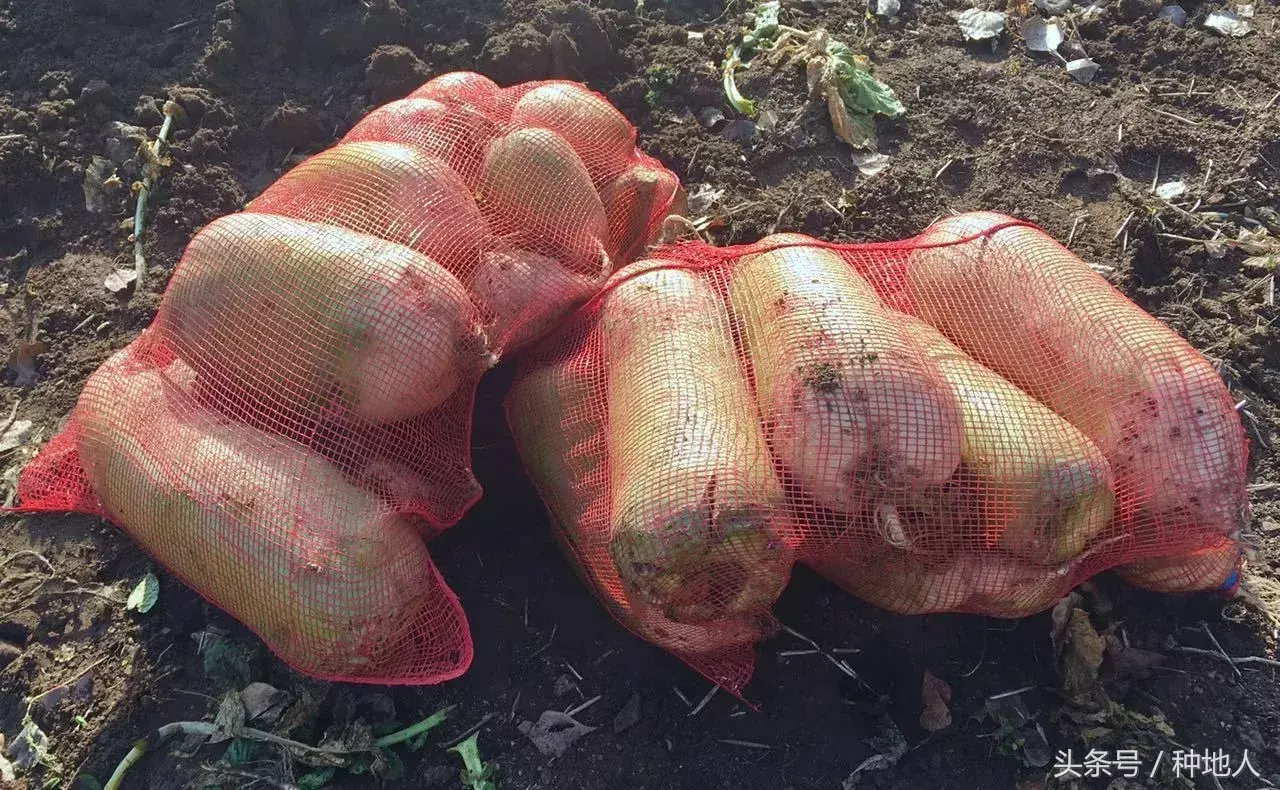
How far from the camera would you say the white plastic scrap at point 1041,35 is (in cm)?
463

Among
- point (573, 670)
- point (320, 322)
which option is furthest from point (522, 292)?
point (573, 670)

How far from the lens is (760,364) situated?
2.63 meters

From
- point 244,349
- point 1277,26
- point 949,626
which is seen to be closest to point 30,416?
point 244,349

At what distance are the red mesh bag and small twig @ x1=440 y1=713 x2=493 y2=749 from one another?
224 mm

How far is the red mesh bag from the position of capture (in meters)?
2.45

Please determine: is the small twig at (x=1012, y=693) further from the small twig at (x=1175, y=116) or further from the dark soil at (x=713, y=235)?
the small twig at (x=1175, y=116)

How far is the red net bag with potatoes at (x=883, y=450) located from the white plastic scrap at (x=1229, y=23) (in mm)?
2802

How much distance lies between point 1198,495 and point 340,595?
2457 millimetres

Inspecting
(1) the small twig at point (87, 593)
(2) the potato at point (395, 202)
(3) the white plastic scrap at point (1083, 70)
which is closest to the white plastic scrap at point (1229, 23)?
(3) the white plastic scrap at point (1083, 70)

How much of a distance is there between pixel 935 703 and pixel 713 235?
7.20ft

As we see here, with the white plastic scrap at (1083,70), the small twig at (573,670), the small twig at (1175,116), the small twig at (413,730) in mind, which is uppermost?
the white plastic scrap at (1083,70)

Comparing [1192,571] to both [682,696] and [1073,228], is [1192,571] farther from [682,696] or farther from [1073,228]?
[1073,228]

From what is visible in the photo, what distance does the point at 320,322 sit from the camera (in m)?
2.57

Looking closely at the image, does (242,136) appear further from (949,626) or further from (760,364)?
(949,626)
